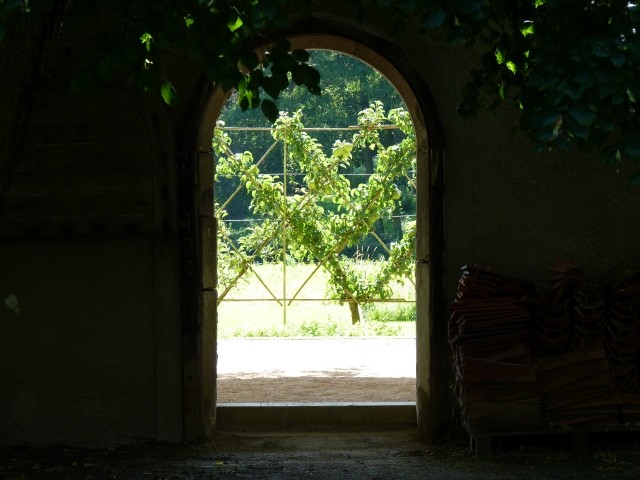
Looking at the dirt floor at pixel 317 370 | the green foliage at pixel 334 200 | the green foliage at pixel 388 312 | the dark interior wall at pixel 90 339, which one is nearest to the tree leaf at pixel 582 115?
the dark interior wall at pixel 90 339

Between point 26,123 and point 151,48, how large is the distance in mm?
666

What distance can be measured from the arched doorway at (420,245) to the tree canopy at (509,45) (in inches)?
71.2

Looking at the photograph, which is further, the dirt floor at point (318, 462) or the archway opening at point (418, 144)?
the archway opening at point (418, 144)

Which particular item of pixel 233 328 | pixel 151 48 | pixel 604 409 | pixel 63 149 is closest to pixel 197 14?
pixel 151 48

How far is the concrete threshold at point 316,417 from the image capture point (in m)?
7.25

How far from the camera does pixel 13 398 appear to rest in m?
6.55

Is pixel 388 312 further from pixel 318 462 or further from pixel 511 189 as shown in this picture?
pixel 318 462

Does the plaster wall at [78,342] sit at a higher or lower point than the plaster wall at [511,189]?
lower

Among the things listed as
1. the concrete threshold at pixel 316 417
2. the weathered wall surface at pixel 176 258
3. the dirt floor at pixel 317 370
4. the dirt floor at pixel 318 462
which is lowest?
the dirt floor at pixel 318 462

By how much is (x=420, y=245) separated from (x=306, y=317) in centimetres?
894

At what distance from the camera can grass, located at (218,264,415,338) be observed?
13492 millimetres

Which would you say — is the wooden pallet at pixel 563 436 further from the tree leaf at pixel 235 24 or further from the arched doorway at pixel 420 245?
the tree leaf at pixel 235 24

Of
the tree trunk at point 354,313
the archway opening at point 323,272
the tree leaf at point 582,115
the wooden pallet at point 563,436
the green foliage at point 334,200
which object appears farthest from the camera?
the tree trunk at point 354,313

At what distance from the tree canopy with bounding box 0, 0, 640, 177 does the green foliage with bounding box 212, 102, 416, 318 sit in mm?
8880
